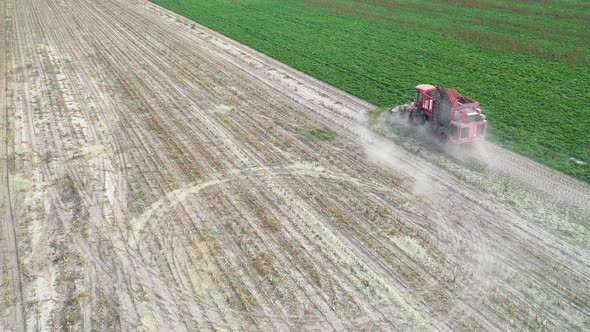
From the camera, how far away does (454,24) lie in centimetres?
3678

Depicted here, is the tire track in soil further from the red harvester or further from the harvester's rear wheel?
the harvester's rear wheel

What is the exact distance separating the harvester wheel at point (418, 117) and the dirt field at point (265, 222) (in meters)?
1.09

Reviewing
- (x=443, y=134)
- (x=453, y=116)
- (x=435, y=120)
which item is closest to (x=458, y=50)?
(x=435, y=120)

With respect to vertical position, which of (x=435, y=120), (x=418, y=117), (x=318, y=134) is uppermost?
(x=435, y=120)

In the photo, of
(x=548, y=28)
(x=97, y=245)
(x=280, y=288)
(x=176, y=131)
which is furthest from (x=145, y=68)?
(x=548, y=28)

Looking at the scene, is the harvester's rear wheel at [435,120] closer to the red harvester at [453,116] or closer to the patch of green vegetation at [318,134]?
the red harvester at [453,116]

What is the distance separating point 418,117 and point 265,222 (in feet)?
28.1

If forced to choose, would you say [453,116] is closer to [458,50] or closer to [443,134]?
[443,134]

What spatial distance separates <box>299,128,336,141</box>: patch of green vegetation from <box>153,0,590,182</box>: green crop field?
3.98 metres

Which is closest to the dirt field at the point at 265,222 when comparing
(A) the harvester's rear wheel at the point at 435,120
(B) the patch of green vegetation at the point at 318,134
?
(B) the patch of green vegetation at the point at 318,134

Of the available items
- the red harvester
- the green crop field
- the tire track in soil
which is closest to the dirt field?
the tire track in soil

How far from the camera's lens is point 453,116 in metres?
16.6

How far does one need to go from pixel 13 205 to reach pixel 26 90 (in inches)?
451

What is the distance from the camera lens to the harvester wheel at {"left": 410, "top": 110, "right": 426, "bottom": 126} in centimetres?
1837
